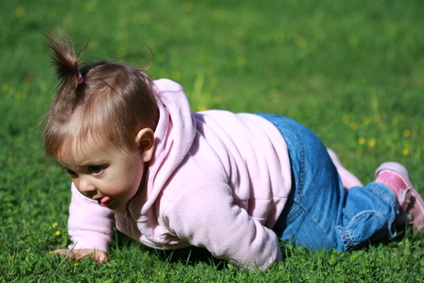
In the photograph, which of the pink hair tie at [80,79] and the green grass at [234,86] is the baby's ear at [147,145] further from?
the green grass at [234,86]

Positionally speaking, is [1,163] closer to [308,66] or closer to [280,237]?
[280,237]

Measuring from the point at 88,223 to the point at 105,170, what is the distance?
23.8 inches

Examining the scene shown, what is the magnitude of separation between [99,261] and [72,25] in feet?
14.2

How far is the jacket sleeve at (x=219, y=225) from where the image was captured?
89.4 inches

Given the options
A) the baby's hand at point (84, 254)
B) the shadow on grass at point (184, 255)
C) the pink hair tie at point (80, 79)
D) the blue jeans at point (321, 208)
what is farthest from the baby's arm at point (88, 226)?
the blue jeans at point (321, 208)

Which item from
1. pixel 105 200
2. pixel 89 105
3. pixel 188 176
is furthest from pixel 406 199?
pixel 89 105

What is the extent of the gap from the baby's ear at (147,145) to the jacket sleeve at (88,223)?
0.55 metres

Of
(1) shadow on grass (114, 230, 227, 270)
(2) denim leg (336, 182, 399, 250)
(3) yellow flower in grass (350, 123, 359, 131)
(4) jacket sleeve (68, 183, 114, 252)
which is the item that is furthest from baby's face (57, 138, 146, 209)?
(3) yellow flower in grass (350, 123, 359, 131)

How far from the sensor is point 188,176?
2291mm

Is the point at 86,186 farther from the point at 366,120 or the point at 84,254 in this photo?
the point at 366,120

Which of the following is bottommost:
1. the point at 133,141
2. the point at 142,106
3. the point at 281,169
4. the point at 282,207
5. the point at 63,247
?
the point at 63,247

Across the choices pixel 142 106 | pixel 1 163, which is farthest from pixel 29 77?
pixel 142 106

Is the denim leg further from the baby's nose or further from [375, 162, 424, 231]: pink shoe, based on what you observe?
the baby's nose

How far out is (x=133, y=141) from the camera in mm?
2270
